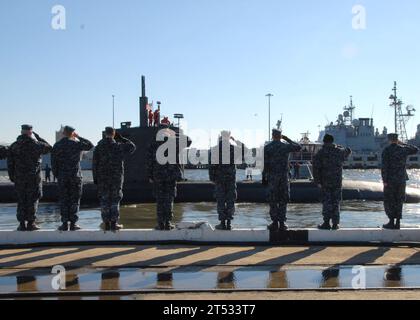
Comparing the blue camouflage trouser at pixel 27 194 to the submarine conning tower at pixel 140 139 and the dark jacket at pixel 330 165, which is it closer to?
the dark jacket at pixel 330 165

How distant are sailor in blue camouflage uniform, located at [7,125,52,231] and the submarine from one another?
Answer: 15.9 m

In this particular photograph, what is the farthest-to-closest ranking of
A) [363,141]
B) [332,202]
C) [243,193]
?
1. [363,141]
2. [243,193]
3. [332,202]

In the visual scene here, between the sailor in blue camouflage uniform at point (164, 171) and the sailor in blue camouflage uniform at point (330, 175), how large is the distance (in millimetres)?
2612

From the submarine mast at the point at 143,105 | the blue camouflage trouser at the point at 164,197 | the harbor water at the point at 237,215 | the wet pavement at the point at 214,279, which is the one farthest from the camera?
the submarine mast at the point at 143,105

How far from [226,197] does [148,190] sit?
1907 centimetres

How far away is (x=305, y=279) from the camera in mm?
6332

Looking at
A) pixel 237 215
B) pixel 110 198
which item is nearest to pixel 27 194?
pixel 110 198

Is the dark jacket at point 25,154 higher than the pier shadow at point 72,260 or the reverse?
higher

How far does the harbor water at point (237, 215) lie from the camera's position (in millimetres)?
19766

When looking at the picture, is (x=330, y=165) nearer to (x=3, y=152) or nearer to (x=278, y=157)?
(x=278, y=157)

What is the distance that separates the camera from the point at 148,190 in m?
28.3

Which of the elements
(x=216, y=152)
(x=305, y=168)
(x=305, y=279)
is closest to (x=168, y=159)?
(x=216, y=152)

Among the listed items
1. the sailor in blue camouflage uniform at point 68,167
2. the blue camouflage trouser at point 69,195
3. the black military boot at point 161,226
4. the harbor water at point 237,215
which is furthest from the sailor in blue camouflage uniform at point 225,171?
the harbor water at point 237,215

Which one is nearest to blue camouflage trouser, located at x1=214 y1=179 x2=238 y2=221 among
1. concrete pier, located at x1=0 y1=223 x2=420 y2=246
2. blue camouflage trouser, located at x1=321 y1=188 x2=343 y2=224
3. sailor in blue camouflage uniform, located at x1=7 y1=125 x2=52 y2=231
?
concrete pier, located at x1=0 y1=223 x2=420 y2=246
